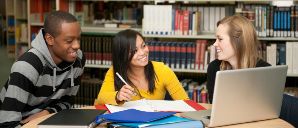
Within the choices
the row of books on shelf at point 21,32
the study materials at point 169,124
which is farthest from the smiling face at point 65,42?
the row of books on shelf at point 21,32

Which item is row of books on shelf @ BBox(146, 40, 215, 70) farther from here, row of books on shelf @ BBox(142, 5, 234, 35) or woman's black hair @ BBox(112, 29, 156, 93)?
woman's black hair @ BBox(112, 29, 156, 93)

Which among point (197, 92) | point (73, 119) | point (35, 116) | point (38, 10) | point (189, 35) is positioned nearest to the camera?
point (73, 119)

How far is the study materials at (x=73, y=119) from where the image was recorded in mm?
1708

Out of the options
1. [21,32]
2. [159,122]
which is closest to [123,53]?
[159,122]

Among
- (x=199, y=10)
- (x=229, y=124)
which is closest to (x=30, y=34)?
(x=199, y=10)

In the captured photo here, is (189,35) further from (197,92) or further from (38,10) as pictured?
(38,10)

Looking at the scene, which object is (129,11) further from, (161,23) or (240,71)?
(240,71)

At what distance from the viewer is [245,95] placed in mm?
1745

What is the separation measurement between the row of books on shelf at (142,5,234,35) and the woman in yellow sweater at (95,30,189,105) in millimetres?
1283

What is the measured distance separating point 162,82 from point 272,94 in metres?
0.87

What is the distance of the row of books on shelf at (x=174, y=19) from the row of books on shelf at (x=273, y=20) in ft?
1.00

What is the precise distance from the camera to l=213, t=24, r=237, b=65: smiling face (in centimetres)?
239

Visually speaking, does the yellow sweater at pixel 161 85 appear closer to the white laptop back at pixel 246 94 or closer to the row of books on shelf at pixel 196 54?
the white laptop back at pixel 246 94

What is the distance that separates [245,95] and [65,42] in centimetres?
104
